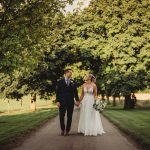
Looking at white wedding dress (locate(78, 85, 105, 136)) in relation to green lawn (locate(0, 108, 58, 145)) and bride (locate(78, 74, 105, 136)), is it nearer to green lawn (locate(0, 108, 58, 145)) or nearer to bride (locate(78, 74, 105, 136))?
bride (locate(78, 74, 105, 136))

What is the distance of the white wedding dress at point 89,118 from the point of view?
14719 mm

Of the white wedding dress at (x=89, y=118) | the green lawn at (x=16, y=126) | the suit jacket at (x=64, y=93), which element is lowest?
the green lawn at (x=16, y=126)

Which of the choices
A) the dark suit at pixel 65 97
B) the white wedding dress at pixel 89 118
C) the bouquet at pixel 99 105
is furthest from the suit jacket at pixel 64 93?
the bouquet at pixel 99 105

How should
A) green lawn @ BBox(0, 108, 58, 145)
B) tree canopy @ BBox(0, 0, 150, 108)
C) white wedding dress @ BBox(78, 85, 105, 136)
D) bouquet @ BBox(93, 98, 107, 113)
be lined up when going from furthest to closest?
tree canopy @ BBox(0, 0, 150, 108) < bouquet @ BBox(93, 98, 107, 113) < white wedding dress @ BBox(78, 85, 105, 136) < green lawn @ BBox(0, 108, 58, 145)

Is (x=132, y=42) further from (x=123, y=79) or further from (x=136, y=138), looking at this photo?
(x=136, y=138)

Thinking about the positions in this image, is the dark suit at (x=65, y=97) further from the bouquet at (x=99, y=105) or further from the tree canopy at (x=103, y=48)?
the tree canopy at (x=103, y=48)

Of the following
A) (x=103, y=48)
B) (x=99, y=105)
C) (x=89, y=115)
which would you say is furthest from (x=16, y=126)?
(x=103, y=48)

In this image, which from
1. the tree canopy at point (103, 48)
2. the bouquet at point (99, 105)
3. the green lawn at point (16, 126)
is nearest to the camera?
the green lawn at point (16, 126)

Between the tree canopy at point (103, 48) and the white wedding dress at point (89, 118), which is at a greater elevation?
the tree canopy at point (103, 48)

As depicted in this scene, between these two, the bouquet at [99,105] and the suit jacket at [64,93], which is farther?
the bouquet at [99,105]

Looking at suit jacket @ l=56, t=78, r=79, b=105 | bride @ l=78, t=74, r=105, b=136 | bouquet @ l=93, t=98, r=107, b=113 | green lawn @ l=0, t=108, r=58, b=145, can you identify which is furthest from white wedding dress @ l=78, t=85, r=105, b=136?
green lawn @ l=0, t=108, r=58, b=145

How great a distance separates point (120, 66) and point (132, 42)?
9.56 feet

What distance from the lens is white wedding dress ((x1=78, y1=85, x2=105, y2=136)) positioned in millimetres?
14719

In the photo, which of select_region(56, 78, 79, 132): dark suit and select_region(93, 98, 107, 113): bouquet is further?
select_region(93, 98, 107, 113): bouquet
